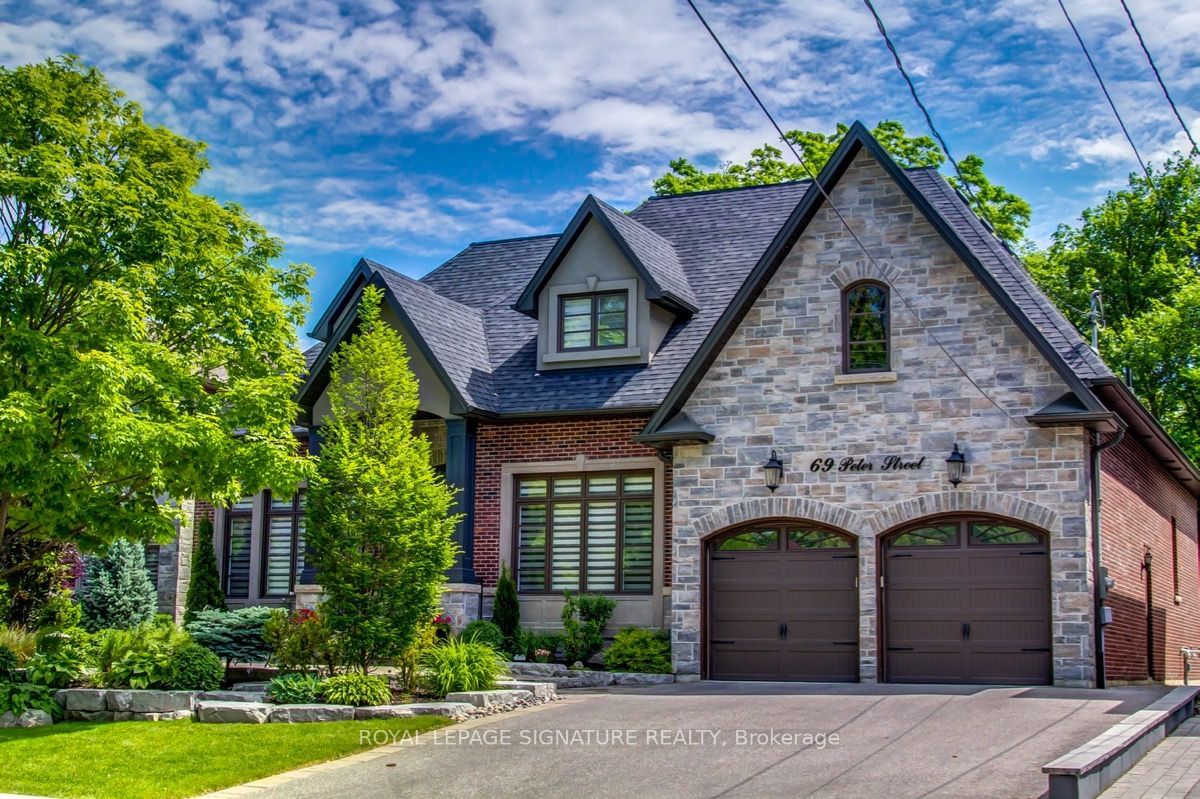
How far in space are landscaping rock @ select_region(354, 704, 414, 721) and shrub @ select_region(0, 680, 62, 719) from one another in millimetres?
3751

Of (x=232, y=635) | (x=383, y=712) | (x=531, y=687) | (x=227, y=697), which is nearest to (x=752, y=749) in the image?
(x=383, y=712)

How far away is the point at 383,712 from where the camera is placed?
15.9m

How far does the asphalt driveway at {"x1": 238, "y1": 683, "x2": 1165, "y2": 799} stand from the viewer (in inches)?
471

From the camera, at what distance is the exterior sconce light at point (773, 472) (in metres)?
20.4

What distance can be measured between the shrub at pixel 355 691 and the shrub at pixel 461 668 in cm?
75

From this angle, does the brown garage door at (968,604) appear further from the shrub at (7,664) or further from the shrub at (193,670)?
the shrub at (7,664)

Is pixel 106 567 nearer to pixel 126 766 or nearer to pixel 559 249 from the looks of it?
pixel 559 249

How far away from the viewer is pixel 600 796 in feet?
38.7

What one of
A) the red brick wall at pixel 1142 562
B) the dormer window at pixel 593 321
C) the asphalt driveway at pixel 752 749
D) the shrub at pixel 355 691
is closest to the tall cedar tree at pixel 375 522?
the shrub at pixel 355 691

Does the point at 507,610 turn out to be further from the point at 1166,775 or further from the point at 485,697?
the point at 1166,775

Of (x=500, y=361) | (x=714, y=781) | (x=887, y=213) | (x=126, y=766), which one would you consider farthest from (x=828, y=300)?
(x=126, y=766)

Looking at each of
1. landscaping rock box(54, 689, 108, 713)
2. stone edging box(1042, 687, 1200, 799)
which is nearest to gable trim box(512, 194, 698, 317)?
landscaping rock box(54, 689, 108, 713)

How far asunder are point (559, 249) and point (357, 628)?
8940 millimetres

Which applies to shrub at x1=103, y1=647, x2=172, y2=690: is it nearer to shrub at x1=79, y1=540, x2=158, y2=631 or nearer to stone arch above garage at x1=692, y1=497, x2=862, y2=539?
shrub at x1=79, y1=540, x2=158, y2=631
